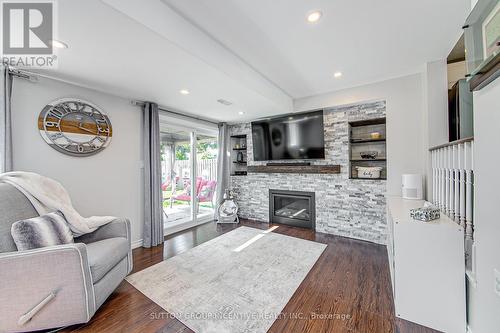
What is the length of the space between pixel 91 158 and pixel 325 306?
10.9 feet

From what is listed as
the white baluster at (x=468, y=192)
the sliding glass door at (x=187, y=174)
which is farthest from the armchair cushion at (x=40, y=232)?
the white baluster at (x=468, y=192)

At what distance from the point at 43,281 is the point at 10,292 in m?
0.19

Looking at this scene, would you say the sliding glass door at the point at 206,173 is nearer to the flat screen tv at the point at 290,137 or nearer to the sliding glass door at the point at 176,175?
the sliding glass door at the point at 176,175

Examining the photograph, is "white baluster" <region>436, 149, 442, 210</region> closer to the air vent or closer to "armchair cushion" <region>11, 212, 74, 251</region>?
the air vent

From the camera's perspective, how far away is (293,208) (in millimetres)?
4203

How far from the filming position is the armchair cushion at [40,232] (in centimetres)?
147

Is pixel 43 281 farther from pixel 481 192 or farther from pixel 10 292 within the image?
pixel 481 192

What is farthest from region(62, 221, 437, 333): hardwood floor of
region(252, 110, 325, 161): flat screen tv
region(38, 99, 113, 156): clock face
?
region(252, 110, 325, 161): flat screen tv

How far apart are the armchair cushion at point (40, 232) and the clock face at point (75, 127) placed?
1.09 meters

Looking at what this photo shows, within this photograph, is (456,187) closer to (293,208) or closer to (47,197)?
(293,208)

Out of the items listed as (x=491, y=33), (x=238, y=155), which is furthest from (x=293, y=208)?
(x=491, y=33)

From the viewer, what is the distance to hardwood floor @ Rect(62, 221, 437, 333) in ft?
4.95

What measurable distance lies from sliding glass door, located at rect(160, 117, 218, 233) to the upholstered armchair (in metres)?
2.10

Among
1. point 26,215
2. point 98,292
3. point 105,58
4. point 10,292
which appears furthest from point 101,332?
point 105,58
